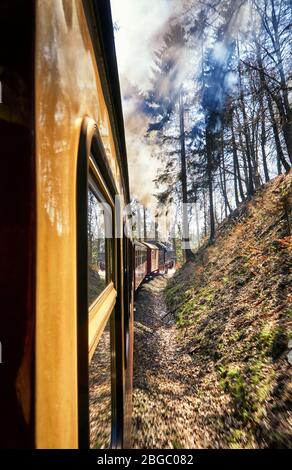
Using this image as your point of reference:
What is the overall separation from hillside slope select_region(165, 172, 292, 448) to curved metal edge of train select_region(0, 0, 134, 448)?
4348 mm

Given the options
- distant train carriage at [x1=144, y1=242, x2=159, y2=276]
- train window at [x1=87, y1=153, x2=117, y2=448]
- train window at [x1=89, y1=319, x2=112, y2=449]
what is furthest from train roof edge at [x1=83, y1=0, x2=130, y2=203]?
distant train carriage at [x1=144, y1=242, x2=159, y2=276]

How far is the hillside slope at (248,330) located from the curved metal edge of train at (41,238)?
14.3 feet

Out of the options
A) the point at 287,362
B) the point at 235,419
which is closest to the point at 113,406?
the point at 235,419

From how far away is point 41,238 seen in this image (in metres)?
0.50

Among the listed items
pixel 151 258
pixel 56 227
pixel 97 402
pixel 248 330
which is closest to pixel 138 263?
pixel 248 330

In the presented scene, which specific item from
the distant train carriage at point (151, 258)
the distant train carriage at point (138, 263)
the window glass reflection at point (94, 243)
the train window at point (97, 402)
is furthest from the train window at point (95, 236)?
the distant train carriage at point (151, 258)

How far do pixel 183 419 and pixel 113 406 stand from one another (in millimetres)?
3890

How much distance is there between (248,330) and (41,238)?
668cm

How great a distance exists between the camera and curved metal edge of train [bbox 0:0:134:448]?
0.46 m

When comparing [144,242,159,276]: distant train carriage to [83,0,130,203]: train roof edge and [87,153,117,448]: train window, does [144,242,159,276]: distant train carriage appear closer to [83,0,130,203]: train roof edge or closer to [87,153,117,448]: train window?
[83,0,130,203]: train roof edge

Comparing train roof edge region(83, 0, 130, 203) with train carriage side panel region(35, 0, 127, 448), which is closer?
train carriage side panel region(35, 0, 127, 448)
